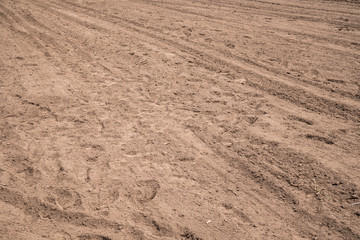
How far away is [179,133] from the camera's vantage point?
3.43 meters

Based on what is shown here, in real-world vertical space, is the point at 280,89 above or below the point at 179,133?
above

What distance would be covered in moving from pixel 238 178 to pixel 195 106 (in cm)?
133

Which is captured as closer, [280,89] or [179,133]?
[179,133]

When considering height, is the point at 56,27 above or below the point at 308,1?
below

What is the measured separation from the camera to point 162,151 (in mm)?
3182

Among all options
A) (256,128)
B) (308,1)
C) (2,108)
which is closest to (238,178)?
(256,128)

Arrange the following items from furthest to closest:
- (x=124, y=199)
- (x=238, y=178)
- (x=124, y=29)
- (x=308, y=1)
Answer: (x=308, y=1) → (x=124, y=29) → (x=238, y=178) → (x=124, y=199)

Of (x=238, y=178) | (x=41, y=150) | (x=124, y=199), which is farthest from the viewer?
(x=41, y=150)

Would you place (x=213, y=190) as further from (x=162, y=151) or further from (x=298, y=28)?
(x=298, y=28)

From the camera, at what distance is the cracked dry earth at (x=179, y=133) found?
250cm

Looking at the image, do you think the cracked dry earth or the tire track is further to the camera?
the tire track

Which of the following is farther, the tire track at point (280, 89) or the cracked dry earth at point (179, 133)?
the tire track at point (280, 89)

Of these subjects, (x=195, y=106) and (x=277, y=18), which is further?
Result: (x=277, y=18)

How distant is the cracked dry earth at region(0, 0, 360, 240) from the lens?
2.50 metres
